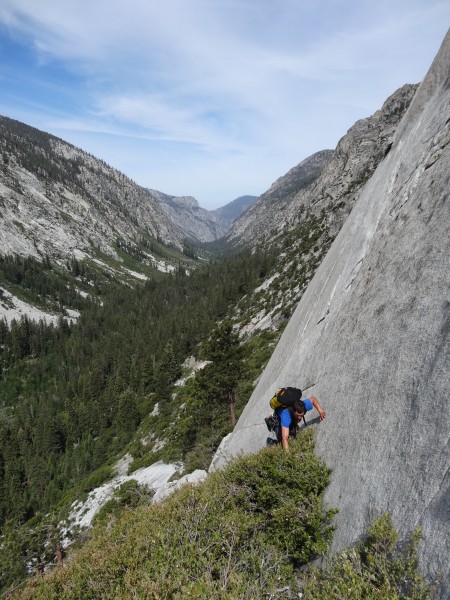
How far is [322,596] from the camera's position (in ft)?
19.5

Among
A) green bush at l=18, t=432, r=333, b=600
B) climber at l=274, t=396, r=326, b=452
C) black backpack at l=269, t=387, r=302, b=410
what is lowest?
green bush at l=18, t=432, r=333, b=600

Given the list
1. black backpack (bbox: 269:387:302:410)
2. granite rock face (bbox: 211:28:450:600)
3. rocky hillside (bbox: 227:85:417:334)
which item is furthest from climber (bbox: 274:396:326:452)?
rocky hillside (bbox: 227:85:417:334)

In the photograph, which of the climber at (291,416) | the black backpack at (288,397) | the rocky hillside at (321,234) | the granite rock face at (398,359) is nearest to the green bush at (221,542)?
the climber at (291,416)

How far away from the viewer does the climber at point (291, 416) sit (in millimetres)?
10016

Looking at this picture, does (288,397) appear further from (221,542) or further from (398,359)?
(221,542)

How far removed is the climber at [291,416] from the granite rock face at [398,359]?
0.41 meters

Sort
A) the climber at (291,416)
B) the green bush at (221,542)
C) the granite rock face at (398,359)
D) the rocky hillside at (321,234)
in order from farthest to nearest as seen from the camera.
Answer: the rocky hillside at (321,234) < the climber at (291,416) < the green bush at (221,542) < the granite rock face at (398,359)

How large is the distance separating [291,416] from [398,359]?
387cm

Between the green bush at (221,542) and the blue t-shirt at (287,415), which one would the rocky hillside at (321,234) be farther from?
the green bush at (221,542)

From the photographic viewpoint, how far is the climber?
10.0 m

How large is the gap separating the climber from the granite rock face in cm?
41

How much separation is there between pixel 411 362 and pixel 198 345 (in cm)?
9594

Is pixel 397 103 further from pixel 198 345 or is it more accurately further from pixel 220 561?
pixel 220 561

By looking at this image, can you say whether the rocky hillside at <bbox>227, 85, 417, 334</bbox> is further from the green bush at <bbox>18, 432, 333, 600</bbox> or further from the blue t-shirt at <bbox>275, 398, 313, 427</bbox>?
the green bush at <bbox>18, 432, 333, 600</bbox>
